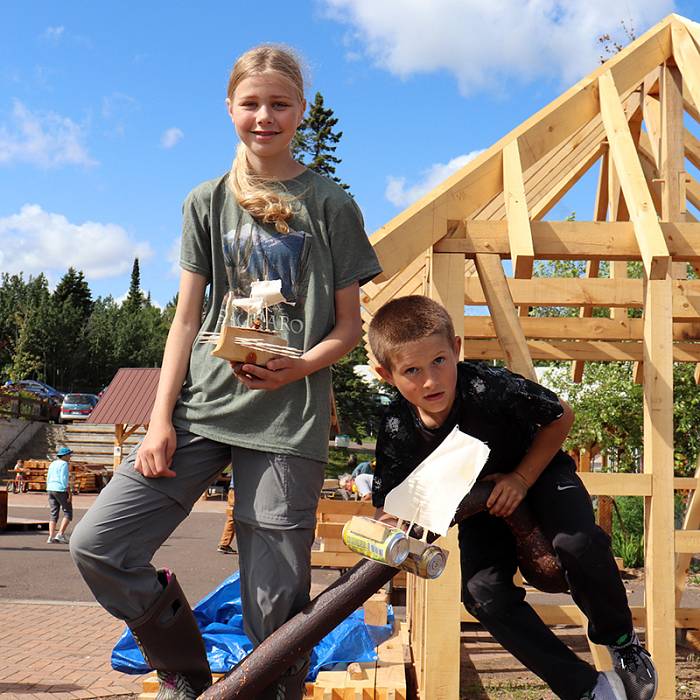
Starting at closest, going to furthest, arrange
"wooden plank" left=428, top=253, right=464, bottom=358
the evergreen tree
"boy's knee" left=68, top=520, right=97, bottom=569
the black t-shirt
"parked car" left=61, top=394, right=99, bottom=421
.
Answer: "boy's knee" left=68, top=520, right=97, bottom=569
the black t-shirt
"wooden plank" left=428, top=253, right=464, bottom=358
"parked car" left=61, top=394, right=99, bottom=421
the evergreen tree

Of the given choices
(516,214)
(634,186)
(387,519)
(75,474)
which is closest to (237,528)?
(387,519)

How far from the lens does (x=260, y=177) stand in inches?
94.2

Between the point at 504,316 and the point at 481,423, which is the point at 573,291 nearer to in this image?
the point at 504,316

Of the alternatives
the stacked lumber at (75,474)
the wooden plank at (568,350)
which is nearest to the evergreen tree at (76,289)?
the stacked lumber at (75,474)

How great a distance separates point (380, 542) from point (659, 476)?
2.76m

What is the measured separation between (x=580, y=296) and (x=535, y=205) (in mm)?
2694

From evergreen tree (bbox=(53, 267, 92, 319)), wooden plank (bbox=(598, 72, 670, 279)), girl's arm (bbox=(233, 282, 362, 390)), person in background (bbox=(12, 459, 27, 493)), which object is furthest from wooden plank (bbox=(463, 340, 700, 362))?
evergreen tree (bbox=(53, 267, 92, 319))

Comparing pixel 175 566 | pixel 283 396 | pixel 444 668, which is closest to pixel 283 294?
pixel 283 396

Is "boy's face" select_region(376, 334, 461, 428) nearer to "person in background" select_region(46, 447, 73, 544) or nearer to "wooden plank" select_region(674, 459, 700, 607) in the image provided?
"wooden plank" select_region(674, 459, 700, 607)

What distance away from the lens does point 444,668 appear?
13.3 feet

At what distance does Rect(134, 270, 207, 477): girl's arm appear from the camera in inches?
83.4

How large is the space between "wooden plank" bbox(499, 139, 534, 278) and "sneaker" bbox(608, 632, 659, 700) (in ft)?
6.63

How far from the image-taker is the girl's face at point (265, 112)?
2.29 m

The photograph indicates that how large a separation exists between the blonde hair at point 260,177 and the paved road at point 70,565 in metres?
7.13
